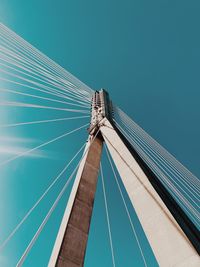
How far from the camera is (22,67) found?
7344 millimetres

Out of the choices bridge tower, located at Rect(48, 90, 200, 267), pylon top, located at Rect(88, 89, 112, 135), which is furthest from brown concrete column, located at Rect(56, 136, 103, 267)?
pylon top, located at Rect(88, 89, 112, 135)

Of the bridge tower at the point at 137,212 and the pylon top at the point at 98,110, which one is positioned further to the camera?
the pylon top at the point at 98,110

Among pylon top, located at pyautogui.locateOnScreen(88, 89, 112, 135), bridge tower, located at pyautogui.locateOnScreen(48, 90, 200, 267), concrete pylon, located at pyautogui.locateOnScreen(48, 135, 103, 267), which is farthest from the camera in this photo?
pylon top, located at pyautogui.locateOnScreen(88, 89, 112, 135)

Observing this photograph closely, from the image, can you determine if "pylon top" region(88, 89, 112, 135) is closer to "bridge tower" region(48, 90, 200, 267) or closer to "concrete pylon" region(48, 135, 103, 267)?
"bridge tower" region(48, 90, 200, 267)

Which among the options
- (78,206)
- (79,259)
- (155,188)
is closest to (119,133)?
(78,206)

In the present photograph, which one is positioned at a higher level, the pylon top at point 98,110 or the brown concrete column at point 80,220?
the pylon top at point 98,110

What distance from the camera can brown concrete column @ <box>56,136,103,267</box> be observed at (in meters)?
5.08

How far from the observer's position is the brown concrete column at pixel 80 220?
5076 mm

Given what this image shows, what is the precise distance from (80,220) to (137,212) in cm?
167

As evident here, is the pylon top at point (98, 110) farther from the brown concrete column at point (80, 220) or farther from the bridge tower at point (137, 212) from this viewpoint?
the brown concrete column at point (80, 220)

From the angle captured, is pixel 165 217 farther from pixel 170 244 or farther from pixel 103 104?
pixel 103 104

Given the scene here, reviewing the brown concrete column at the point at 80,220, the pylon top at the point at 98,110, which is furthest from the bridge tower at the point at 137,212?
the pylon top at the point at 98,110

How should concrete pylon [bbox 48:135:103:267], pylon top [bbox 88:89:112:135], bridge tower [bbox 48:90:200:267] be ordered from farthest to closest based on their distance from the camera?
pylon top [bbox 88:89:112:135], concrete pylon [bbox 48:135:103:267], bridge tower [bbox 48:90:200:267]

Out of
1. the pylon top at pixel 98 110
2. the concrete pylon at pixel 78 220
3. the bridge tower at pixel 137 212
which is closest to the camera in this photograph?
the bridge tower at pixel 137 212
